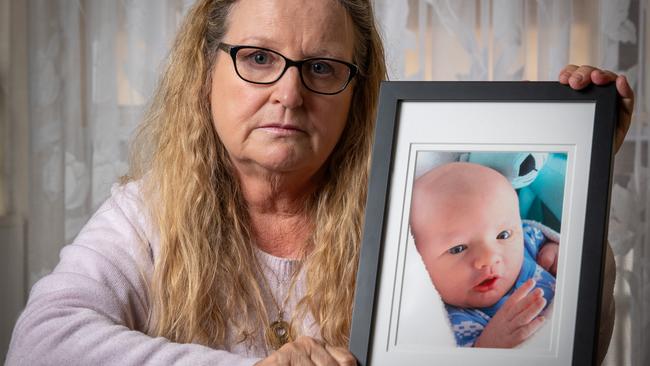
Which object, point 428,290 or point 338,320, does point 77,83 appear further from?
point 428,290

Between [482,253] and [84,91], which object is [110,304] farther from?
[84,91]

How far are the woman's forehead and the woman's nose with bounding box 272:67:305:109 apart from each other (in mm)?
36

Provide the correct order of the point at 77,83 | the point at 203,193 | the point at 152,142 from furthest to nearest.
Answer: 1. the point at 77,83
2. the point at 152,142
3. the point at 203,193

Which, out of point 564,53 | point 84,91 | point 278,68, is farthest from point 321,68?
point 84,91

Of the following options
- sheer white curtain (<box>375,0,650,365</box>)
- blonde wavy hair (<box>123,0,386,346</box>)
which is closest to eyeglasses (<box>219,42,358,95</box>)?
blonde wavy hair (<box>123,0,386,346</box>)

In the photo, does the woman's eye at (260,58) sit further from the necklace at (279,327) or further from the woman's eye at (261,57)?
the necklace at (279,327)

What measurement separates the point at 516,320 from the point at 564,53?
1279 mm

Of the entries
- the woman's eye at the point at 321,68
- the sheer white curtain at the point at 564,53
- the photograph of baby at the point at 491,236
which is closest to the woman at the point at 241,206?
the woman's eye at the point at 321,68

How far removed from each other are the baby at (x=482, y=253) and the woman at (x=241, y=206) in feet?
0.88

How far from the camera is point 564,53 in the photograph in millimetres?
2102

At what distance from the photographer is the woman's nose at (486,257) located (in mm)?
1007

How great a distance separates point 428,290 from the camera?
1.02 m

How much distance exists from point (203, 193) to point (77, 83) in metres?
1.08

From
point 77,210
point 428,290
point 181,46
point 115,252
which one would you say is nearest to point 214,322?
point 115,252
